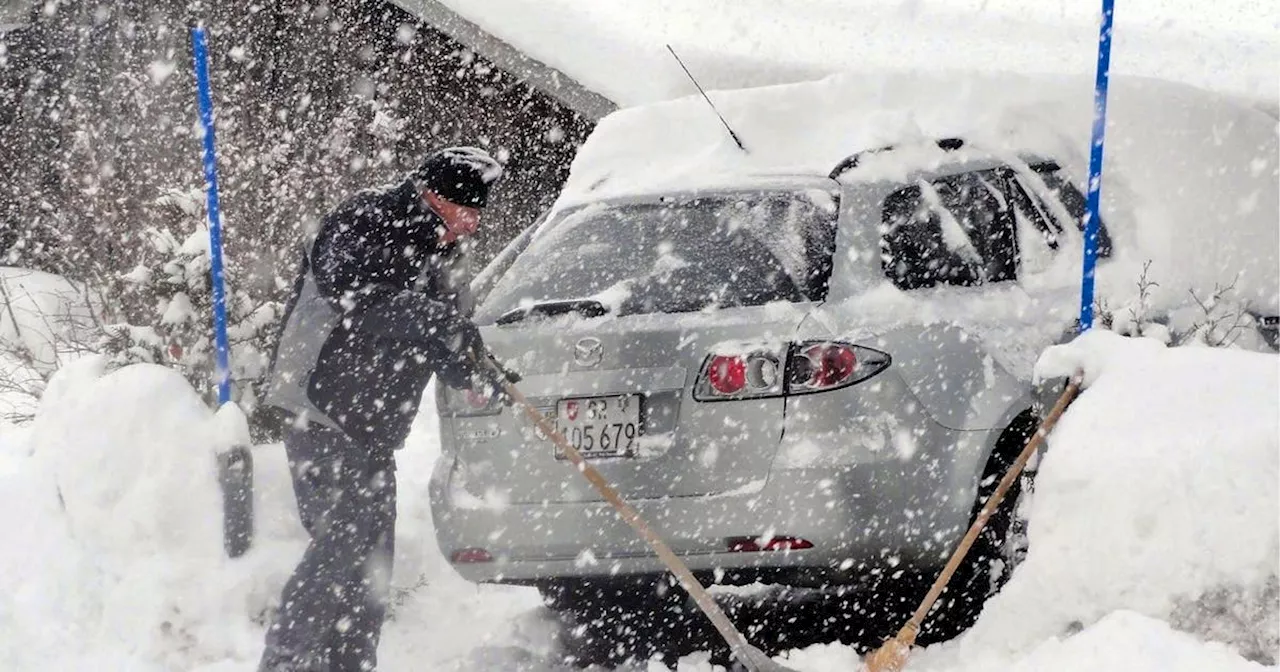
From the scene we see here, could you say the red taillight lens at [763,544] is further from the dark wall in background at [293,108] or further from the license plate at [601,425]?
the dark wall in background at [293,108]

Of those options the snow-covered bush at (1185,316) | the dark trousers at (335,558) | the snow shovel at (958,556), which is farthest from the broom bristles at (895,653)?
the dark trousers at (335,558)

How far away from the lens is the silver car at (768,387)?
389 cm

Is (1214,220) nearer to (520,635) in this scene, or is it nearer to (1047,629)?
(1047,629)

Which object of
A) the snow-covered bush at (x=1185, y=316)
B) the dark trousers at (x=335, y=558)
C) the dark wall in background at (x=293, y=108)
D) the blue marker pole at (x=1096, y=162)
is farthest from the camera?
the dark wall in background at (x=293, y=108)

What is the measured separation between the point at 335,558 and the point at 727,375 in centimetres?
141

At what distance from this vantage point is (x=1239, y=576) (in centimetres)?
312

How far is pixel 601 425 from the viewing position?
160 inches

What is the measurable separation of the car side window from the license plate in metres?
0.88

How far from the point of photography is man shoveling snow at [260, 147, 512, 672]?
14.0 ft

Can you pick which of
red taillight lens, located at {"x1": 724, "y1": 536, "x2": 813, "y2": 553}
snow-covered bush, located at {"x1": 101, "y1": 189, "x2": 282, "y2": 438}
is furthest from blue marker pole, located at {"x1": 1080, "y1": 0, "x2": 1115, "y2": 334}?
snow-covered bush, located at {"x1": 101, "y1": 189, "x2": 282, "y2": 438}

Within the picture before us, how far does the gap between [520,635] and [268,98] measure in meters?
7.30

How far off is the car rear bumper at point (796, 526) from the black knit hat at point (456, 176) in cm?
96

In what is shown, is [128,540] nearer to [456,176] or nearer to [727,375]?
[456,176]

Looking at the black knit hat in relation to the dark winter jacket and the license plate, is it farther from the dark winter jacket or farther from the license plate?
the license plate
